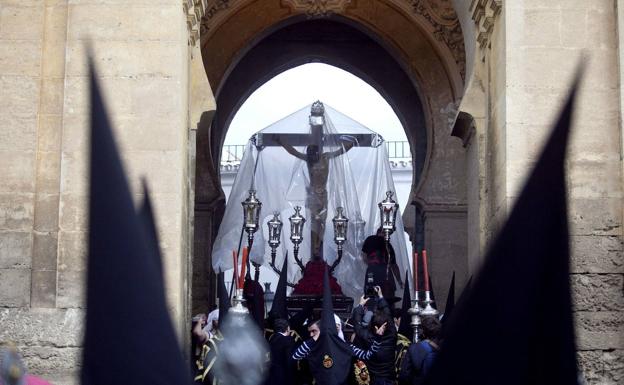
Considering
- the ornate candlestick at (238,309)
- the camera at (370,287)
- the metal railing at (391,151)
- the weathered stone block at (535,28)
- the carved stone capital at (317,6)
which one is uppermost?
the metal railing at (391,151)

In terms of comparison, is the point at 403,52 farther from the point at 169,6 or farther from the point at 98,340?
the point at 98,340

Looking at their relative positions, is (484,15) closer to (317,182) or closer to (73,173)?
(73,173)

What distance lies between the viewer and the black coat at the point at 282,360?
12.4 meters

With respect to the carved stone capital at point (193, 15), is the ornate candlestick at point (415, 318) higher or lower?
lower

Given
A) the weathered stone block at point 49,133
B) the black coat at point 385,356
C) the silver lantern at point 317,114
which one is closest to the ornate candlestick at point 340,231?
the silver lantern at point 317,114

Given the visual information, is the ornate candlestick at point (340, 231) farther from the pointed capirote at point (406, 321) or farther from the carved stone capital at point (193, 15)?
the carved stone capital at point (193, 15)

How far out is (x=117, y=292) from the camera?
3.46 metres

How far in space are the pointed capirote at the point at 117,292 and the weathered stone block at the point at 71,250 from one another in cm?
752

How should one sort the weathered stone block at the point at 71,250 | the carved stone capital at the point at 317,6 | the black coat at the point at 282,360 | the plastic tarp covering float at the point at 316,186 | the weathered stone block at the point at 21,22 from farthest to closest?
the carved stone capital at the point at 317,6 → the plastic tarp covering float at the point at 316,186 → the black coat at the point at 282,360 → the weathered stone block at the point at 21,22 → the weathered stone block at the point at 71,250

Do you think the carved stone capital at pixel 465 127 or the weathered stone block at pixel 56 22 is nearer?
the weathered stone block at pixel 56 22

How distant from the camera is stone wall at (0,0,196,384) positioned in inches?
428

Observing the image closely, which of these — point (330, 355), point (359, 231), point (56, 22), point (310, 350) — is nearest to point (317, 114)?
point (359, 231)

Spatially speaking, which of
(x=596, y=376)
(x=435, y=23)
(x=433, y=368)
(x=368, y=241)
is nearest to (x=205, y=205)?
(x=368, y=241)

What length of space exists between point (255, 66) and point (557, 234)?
1797cm
